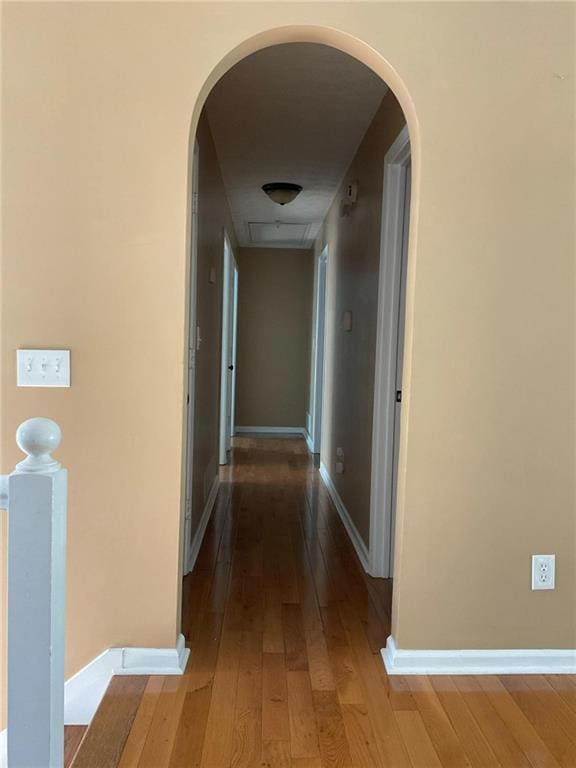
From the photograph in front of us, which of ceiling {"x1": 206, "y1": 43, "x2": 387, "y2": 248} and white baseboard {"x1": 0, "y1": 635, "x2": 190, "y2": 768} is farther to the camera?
ceiling {"x1": 206, "y1": 43, "x2": 387, "y2": 248}

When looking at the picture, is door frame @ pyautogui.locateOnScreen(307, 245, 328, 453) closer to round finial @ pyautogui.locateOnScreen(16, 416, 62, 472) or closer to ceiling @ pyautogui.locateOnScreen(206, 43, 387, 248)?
ceiling @ pyautogui.locateOnScreen(206, 43, 387, 248)

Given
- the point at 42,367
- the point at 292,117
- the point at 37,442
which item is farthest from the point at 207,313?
the point at 37,442

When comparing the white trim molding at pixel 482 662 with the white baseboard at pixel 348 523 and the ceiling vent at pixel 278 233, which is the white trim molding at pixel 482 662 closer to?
the white baseboard at pixel 348 523

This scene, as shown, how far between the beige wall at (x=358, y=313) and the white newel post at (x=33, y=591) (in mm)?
2179

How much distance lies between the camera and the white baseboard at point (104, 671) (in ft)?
6.55

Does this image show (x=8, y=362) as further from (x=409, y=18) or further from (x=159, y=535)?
(x=409, y=18)

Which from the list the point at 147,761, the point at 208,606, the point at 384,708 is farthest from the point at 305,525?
the point at 147,761

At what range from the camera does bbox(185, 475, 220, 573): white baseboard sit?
120 inches

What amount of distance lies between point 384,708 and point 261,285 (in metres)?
6.31

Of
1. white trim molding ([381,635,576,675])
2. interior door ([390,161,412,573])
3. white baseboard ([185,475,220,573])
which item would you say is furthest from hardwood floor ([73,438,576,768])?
interior door ([390,161,412,573])

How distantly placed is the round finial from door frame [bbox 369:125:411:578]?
2.07 metres

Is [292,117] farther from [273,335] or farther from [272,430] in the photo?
[272,430]

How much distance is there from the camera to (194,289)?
2906mm

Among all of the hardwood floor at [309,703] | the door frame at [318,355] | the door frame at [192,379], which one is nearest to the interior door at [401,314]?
the hardwood floor at [309,703]
